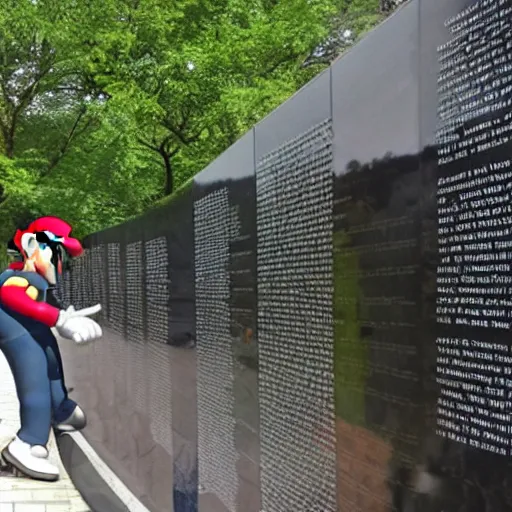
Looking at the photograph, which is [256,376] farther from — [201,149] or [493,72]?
[201,149]

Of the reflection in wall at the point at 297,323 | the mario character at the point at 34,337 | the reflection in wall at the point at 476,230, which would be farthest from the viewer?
the mario character at the point at 34,337

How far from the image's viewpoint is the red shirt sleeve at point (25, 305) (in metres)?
6.71

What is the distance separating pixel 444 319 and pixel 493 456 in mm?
343

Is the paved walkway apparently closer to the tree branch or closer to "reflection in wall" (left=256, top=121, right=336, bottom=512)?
"reflection in wall" (left=256, top=121, right=336, bottom=512)

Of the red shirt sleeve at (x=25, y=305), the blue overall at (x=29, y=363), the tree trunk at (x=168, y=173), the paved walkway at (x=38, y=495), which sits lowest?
the paved walkway at (x=38, y=495)

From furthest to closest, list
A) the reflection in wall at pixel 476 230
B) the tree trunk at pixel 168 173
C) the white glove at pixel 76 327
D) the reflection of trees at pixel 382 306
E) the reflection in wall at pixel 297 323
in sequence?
the tree trunk at pixel 168 173 → the white glove at pixel 76 327 → the reflection in wall at pixel 297 323 → the reflection of trees at pixel 382 306 → the reflection in wall at pixel 476 230

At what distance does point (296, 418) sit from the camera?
284cm

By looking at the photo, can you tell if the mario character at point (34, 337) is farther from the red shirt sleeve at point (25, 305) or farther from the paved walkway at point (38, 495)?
the paved walkway at point (38, 495)

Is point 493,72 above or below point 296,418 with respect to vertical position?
above

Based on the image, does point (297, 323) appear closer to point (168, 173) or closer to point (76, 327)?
point (76, 327)

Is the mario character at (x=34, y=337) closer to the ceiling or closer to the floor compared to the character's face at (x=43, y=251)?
closer to the floor

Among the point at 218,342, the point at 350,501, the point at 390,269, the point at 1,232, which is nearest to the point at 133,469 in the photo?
the point at 218,342

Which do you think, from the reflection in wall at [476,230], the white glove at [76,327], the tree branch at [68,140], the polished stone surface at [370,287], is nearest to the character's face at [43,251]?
the white glove at [76,327]

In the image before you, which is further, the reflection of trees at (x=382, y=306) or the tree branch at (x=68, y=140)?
the tree branch at (x=68, y=140)
